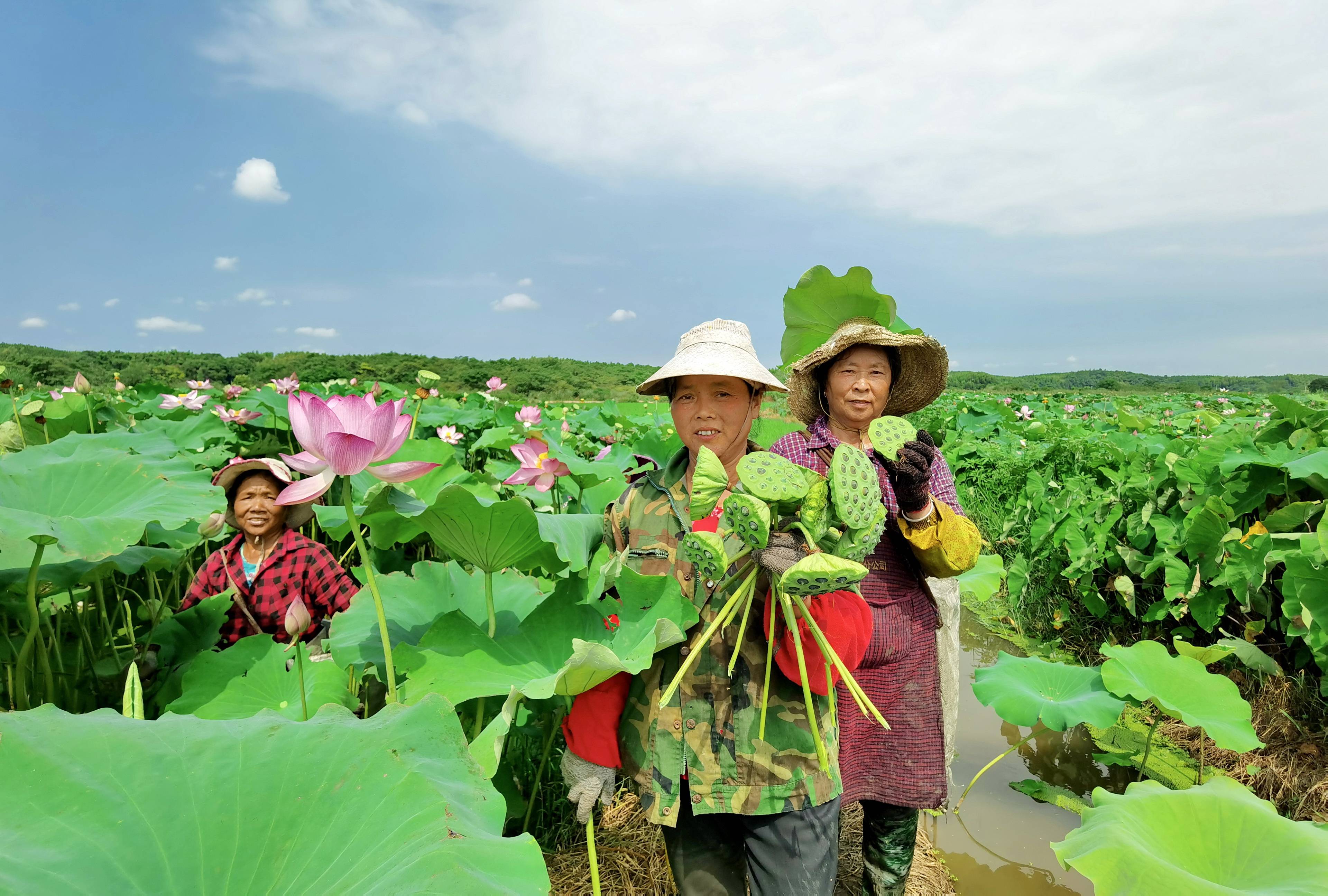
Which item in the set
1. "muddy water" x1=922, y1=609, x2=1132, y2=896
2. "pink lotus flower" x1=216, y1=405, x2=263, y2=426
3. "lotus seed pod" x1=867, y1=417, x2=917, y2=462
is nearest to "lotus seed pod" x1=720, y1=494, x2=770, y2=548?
"lotus seed pod" x1=867, y1=417, x2=917, y2=462

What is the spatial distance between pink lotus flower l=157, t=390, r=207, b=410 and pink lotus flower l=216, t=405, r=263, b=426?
273 mm

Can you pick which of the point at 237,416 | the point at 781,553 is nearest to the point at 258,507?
the point at 237,416

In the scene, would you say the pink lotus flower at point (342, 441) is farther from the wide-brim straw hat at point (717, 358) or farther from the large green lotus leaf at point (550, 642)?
the wide-brim straw hat at point (717, 358)

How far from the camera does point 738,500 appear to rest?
0.84 m

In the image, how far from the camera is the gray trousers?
1.42 m

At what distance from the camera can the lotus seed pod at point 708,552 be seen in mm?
861

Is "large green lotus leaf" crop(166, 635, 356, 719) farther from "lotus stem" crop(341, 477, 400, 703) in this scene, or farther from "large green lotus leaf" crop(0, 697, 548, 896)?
"large green lotus leaf" crop(0, 697, 548, 896)

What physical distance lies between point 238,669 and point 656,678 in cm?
105

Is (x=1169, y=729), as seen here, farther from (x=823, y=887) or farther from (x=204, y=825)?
(x=204, y=825)

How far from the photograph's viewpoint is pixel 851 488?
86cm

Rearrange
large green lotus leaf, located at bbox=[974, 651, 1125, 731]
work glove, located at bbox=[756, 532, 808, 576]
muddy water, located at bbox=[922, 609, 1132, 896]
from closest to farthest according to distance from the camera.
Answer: work glove, located at bbox=[756, 532, 808, 576]
large green lotus leaf, located at bbox=[974, 651, 1125, 731]
muddy water, located at bbox=[922, 609, 1132, 896]

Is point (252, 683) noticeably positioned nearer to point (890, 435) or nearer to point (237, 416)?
point (890, 435)

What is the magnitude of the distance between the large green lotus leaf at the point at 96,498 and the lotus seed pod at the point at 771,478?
108cm

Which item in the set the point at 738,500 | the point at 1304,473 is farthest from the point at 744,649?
the point at 1304,473
